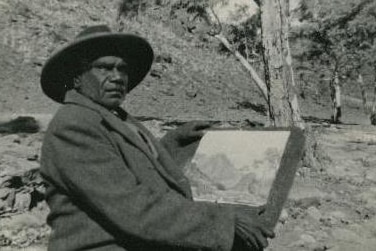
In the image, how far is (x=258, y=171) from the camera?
Answer: 8.20 ft

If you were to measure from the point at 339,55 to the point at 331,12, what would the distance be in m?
2.37

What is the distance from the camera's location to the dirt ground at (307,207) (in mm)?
5614

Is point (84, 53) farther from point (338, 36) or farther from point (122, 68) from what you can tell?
point (338, 36)

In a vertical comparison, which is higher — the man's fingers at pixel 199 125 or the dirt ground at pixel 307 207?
the man's fingers at pixel 199 125

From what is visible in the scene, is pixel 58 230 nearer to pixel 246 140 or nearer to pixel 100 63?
pixel 100 63

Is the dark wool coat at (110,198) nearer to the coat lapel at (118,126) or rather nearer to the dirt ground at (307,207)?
the coat lapel at (118,126)

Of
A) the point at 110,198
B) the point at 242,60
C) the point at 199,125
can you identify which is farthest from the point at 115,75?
the point at 242,60

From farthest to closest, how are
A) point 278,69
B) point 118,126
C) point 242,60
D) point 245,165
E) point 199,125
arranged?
point 242,60
point 278,69
point 199,125
point 245,165
point 118,126

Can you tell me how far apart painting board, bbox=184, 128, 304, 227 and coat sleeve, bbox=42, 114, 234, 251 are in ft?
1.17

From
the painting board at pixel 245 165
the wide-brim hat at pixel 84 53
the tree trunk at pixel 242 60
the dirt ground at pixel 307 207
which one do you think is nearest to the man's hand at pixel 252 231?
the painting board at pixel 245 165

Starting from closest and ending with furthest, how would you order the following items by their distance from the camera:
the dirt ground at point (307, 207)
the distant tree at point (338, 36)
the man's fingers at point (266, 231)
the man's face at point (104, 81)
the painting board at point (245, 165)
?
1. the man's fingers at point (266, 231)
2. the man's face at point (104, 81)
3. the painting board at point (245, 165)
4. the dirt ground at point (307, 207)
5. the distant tree at point (338, 36)

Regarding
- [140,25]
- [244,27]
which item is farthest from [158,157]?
[140,25]

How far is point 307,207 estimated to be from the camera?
729 cm

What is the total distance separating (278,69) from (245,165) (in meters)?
5.70
